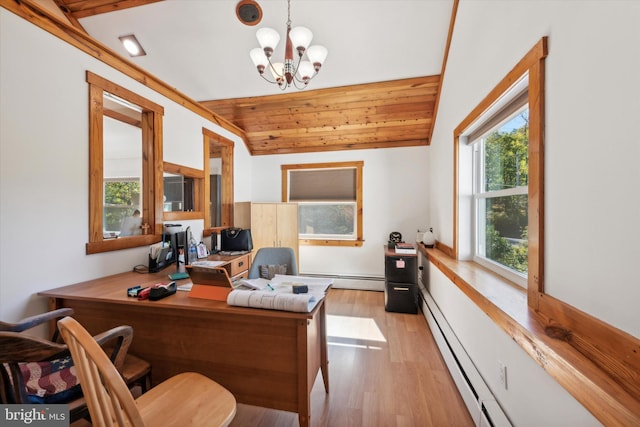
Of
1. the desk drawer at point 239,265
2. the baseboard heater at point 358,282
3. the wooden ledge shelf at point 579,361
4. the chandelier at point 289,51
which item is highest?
the chandelier at point 289,51

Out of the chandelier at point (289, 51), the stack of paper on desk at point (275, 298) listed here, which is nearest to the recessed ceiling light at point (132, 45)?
the chandelier at point (289, 51)

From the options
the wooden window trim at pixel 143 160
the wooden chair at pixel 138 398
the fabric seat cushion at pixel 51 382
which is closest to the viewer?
the wooden chair at pixel 138 398

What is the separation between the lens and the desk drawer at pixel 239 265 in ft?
8.68

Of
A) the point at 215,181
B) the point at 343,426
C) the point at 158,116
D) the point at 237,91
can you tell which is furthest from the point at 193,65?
the point at 343,426

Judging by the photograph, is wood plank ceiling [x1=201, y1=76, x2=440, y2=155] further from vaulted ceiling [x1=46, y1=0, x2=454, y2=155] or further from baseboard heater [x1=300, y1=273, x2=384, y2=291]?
baseboard heater [x1=300, y1=273, x2=384, y2=291]

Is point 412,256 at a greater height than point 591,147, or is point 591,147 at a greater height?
point 591,147

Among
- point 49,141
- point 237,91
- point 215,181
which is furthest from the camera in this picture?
point 215,181

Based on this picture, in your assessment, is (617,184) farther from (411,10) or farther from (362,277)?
(362,277)

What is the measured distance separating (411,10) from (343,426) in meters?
3.40

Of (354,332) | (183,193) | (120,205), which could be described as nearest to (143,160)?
(120,205)

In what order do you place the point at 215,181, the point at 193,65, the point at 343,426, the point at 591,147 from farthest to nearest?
the point at 215,181 < the point at 193,65 < the point at 343,426 < the point at 591,147

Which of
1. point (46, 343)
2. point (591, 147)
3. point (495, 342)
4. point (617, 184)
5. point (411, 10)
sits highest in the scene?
point (411, 10)

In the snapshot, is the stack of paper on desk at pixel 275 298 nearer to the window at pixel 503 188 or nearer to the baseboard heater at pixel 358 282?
the window at pixel 503 188

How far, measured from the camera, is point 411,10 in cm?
235
